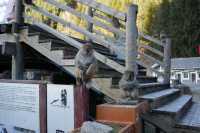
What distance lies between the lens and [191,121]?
6.33 meters

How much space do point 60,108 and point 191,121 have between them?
230 centimetres

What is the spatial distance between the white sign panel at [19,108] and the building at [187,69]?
27.5m

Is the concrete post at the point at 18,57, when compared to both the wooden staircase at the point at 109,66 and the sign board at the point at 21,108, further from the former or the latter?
the sign board at the point at 21,108

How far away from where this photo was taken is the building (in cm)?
3344

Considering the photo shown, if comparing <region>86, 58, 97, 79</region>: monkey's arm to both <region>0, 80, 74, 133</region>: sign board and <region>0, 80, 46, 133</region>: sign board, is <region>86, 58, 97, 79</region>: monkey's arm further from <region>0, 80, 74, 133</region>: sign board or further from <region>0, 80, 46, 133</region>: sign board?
<region>0, 80, 46, 133</region>: sign board

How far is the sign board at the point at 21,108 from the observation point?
594 cm

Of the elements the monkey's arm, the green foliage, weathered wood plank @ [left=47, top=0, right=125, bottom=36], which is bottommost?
the monkey's arm

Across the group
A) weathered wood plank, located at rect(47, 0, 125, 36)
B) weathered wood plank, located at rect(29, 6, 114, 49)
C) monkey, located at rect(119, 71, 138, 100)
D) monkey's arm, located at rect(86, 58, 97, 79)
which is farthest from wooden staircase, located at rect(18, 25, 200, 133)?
weathered wood plank, located at rect(47, 0, 125, 36)

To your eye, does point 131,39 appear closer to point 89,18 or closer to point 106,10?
point 106,10

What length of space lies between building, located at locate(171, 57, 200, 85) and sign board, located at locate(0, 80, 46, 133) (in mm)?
27513

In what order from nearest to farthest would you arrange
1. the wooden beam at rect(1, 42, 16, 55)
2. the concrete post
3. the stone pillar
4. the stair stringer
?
the stone pillar < the stair stringer < the wooden beam at rect(1, 42, 16, 55) < the concrete post

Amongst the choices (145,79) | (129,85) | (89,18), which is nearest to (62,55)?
(89,18)

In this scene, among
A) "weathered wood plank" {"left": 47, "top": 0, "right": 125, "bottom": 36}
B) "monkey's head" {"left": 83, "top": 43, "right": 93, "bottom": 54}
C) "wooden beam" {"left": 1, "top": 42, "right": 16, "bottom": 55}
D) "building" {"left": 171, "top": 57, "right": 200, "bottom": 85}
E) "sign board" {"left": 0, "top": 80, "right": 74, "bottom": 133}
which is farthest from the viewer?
"building" {"left": 171, "top": 57, "right": 200, "bottom": 85}

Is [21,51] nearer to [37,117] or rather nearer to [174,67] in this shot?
[37,117]
